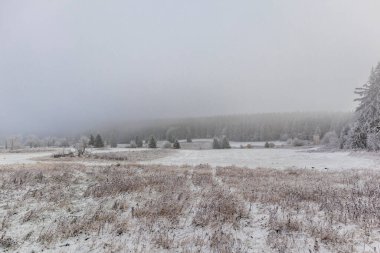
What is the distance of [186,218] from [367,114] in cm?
4622

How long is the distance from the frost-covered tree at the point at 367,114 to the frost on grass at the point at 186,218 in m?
→ 36.2

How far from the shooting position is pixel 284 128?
16438 centimetres

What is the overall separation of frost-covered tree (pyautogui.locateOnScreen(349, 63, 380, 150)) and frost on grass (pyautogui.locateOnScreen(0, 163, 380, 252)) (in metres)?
36.2

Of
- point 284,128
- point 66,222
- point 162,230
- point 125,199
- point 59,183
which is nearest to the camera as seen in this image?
point 162,230

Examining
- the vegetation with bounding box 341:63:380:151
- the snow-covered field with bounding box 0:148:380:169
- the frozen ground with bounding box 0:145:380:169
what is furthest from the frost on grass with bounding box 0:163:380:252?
the vegetation with bounding box 341:63:380:151

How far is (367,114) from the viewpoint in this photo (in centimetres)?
4619

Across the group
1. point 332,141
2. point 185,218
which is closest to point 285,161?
point 185,218

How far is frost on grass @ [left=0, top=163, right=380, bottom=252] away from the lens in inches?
292

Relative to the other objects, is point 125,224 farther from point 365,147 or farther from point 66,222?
point 365,147

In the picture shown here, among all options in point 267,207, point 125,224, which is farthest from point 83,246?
point 267,207

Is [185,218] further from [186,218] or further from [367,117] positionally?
[367,117]

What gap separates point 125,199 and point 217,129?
18641cm

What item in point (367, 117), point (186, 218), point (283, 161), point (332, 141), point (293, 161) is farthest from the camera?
point (332, 141)

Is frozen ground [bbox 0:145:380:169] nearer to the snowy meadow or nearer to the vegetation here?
the vegetation
